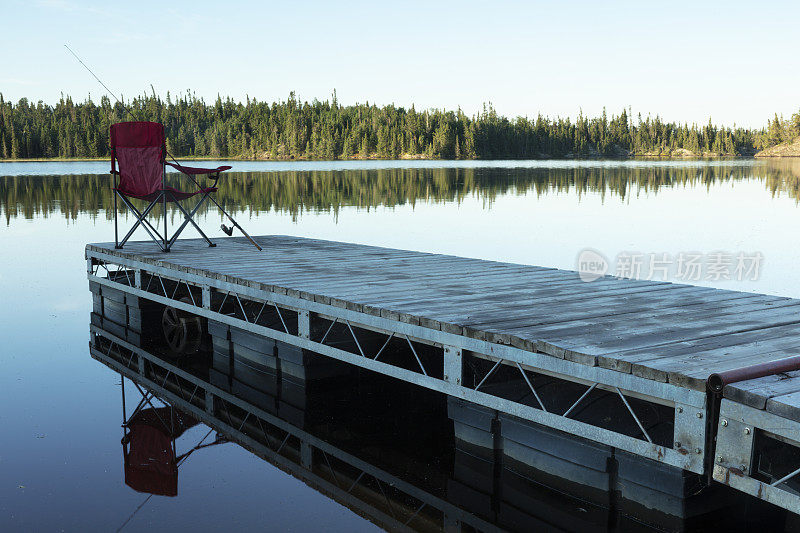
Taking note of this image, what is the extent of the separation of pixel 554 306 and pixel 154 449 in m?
2.54

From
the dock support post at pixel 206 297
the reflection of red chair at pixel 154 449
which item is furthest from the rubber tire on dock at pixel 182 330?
the reflection of red chair at pixel 154 449

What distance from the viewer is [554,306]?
4590 millimetres

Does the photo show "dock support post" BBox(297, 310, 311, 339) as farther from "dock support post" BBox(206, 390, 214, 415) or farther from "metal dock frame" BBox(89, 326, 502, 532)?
"dock support post" BBox(206, 390, 214, 415)

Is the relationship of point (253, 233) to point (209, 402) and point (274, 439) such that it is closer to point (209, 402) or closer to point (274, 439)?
point (209, 402)

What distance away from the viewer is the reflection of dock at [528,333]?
10.7 ft

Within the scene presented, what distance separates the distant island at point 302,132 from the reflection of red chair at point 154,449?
94.6m

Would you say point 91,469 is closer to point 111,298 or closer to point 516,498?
point 516,498

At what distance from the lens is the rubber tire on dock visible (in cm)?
709

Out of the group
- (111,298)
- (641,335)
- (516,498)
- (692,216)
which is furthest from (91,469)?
(692,216)

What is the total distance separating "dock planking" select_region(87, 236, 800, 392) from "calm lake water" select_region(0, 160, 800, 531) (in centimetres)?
94

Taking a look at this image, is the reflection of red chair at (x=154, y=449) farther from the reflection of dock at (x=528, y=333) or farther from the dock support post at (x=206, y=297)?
the dock support post at (x=206, y=297)

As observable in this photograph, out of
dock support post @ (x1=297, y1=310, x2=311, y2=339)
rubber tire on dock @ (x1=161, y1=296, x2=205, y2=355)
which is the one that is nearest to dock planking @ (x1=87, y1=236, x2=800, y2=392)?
dock support post @ (x1=297, y1=310, x2=311, y2=339)

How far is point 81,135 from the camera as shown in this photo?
309 ft

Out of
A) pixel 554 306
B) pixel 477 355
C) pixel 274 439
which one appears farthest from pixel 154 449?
pixel 554 306
